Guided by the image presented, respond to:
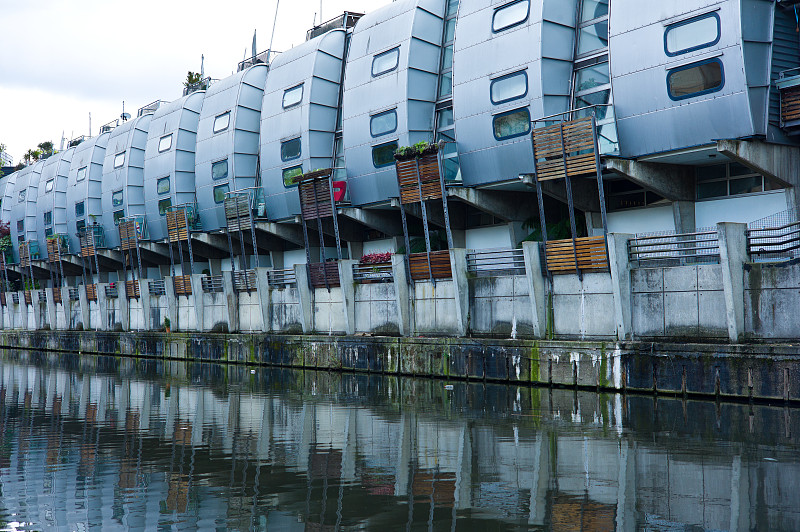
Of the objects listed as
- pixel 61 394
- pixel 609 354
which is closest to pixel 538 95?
pixel 609 354

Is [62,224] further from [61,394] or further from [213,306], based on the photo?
[61,394]

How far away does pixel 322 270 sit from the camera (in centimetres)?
3247

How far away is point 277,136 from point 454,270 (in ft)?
53.8

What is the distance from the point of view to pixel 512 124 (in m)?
27.7

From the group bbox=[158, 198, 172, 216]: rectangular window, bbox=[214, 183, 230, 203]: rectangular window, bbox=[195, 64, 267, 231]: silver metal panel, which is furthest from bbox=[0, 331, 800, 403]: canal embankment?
bbox=[158, 198, 172, 216]: rectangular window

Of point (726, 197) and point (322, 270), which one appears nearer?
point (726, 197)

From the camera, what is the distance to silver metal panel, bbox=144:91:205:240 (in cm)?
4838

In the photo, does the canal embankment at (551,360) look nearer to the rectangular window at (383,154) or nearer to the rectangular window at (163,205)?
the rectangular window at (383,154)

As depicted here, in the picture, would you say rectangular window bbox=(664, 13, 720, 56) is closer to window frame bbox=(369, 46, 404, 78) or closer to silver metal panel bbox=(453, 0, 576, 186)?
silver metal panel bbox=(453, 0, 576, 186)

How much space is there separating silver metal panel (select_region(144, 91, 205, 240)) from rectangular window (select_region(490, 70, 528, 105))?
24.7 m

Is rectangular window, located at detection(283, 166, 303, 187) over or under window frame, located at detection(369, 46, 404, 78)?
under

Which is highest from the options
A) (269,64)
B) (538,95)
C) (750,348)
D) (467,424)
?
(269,64)

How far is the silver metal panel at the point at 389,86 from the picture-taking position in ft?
105

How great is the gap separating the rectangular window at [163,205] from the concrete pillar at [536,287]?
30976 millimetres
